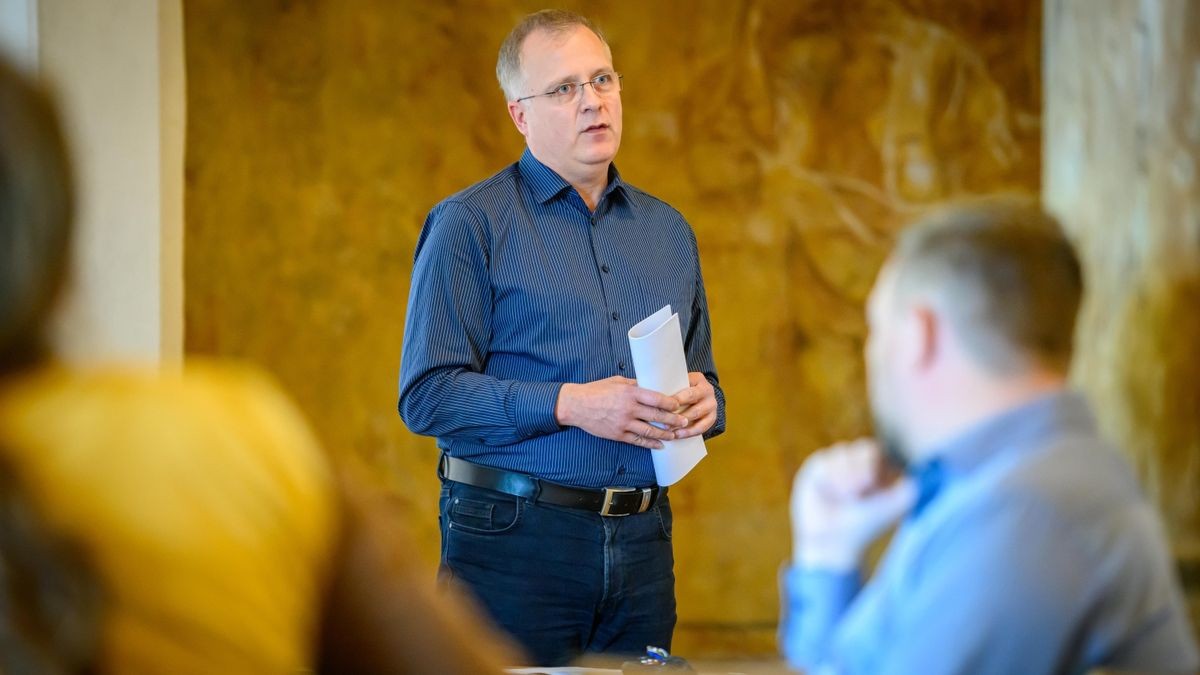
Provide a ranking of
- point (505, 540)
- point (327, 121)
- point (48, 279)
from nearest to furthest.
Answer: point (48, 279)
point (505, 540)
point (327, 121)

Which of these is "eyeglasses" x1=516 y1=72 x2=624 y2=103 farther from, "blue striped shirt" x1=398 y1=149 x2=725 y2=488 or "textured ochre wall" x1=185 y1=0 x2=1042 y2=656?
"textured ochre wall" x1=185 y1=0 x2=1042 y2=656

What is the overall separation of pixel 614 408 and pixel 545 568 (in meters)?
0.35

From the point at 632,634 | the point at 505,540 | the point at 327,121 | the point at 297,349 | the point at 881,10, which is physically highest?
the point at 881,10

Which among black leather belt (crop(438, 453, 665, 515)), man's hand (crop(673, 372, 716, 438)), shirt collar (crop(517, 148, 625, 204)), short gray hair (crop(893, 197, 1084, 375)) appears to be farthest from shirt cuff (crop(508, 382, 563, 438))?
short gray hair (crop(893, 197, 1084, 375))

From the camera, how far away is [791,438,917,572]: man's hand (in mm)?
1287

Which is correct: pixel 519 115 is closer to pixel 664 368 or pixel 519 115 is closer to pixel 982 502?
pixel 664 368

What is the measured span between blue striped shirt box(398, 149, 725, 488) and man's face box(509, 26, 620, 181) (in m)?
0.05

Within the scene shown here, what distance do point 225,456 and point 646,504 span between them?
5.98 ft

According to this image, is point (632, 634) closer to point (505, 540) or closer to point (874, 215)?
point (505, 540)

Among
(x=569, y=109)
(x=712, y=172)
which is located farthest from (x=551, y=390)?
(x=712, y=172)

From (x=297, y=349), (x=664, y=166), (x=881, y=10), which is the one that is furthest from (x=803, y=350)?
(x=297, y=349)

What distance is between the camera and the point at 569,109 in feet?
8.76

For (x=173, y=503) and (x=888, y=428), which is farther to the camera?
(x=888, y=428)

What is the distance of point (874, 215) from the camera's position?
14.9 ft
